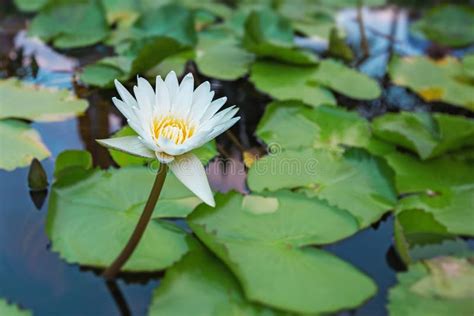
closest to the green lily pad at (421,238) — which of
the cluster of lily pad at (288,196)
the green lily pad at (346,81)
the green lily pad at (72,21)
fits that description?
the cluster of lily pad at (288,196)

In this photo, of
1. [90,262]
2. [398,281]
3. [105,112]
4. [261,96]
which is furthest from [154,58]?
[398,281]

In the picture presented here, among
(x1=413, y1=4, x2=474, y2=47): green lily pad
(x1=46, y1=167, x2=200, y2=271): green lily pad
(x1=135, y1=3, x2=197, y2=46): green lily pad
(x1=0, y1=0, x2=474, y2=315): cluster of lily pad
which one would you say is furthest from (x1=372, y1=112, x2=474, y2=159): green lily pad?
(x1=413, y1=4, x2=474, y2=47): green lily pad

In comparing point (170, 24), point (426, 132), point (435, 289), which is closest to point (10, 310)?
point (435, 289)

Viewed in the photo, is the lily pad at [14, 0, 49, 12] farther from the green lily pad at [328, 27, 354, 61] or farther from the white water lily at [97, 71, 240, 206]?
the white water lily at [97, 71, 240, 206]

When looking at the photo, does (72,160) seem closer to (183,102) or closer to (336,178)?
(183,102)

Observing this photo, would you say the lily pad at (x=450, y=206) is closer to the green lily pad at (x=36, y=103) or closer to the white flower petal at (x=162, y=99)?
the white flower petal at (x=162, y=99)

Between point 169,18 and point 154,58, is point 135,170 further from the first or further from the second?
point 169,18
